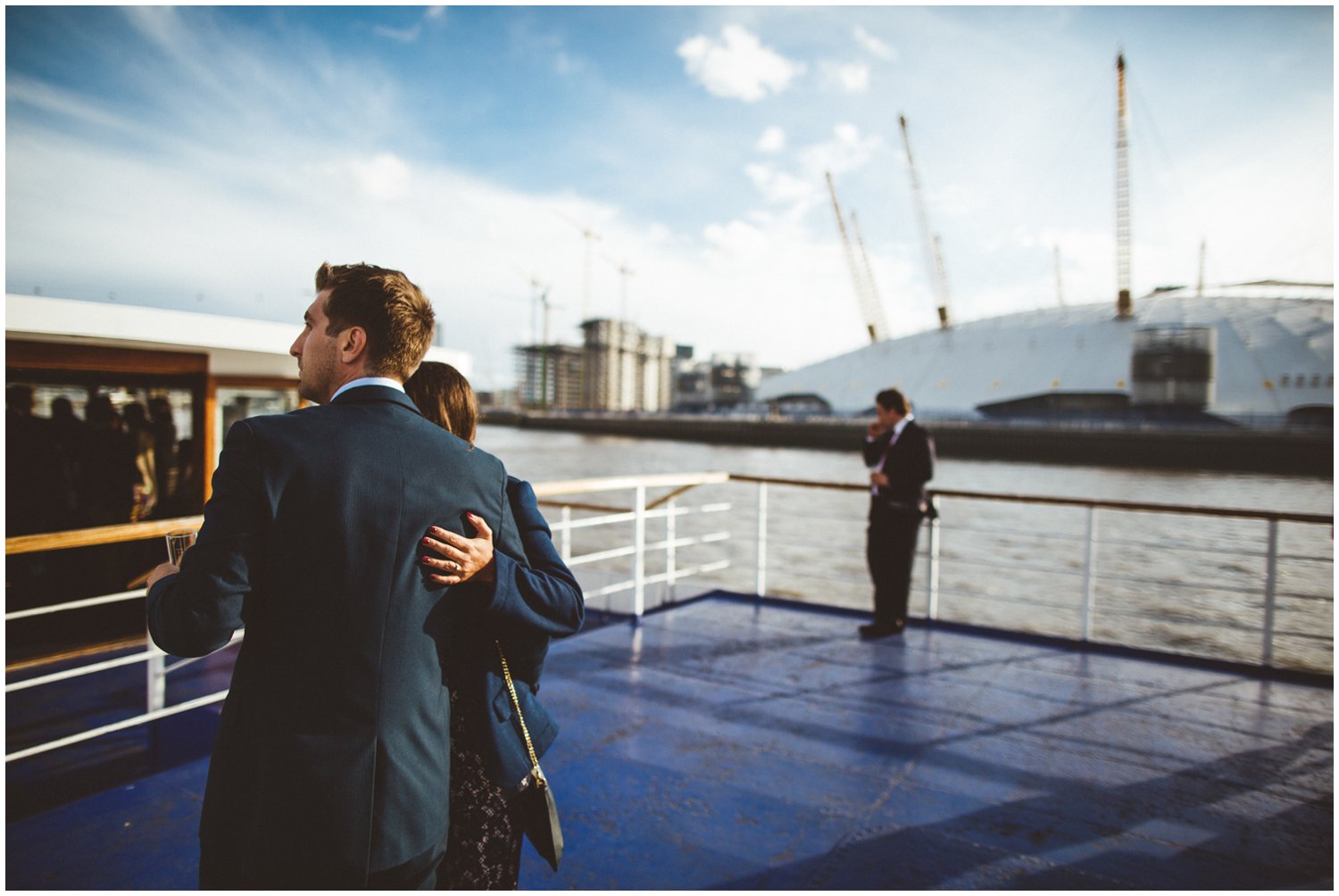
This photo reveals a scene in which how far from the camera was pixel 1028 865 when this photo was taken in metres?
2.22

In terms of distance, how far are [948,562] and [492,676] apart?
1308 cm

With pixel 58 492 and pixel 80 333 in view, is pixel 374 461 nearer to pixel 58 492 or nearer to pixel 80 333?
pixel 80 333

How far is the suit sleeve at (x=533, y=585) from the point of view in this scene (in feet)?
3.80

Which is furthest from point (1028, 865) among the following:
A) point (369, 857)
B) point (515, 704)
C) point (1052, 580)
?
point (1052, 580)

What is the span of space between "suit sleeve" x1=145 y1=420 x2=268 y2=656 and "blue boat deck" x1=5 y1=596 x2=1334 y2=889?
1.50m

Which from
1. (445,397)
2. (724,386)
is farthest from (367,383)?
(724,386)

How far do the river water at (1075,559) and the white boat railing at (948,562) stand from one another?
6 cm

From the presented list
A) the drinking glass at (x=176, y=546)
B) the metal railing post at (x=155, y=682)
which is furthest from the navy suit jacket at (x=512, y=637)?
the metal railing post at (x=155, y=682)

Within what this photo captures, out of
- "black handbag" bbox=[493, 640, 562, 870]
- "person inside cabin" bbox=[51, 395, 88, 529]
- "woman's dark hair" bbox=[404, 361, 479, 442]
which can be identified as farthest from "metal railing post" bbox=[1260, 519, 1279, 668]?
"person inside cabin" bbox=[51, 395, 88, 529]

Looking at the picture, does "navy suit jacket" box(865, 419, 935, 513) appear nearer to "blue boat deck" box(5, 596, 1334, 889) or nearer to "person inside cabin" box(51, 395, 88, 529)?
"blue boat deck" box(5, 596, 1334, 889)

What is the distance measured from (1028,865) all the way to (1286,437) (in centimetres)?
4269

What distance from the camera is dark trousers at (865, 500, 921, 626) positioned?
445cm

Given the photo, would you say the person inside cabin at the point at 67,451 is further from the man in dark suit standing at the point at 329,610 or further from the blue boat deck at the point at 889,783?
the man in dark suit standing at the point at 329,610

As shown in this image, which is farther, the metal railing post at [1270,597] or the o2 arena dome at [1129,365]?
the o2 arena dome at [1129,365]
